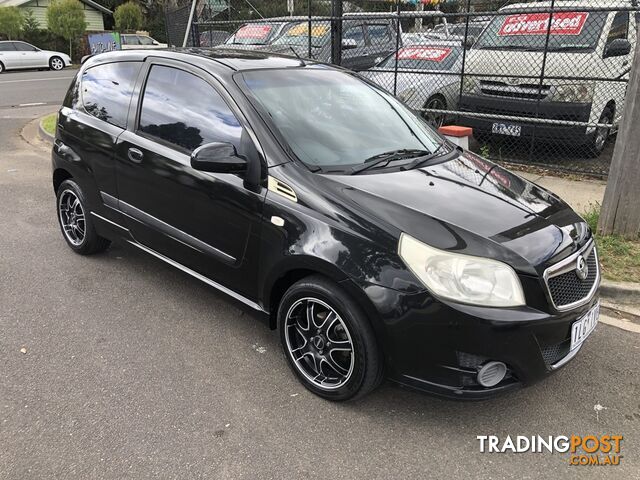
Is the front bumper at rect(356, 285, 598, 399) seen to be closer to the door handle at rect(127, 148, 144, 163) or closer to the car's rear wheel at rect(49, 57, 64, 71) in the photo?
the door handle at rect(127, 148, 144, 163)

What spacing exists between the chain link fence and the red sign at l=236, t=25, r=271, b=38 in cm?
126

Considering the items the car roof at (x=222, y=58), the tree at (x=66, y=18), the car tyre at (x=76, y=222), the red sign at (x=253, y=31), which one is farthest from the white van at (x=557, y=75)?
the tree at (x=66, y=18)

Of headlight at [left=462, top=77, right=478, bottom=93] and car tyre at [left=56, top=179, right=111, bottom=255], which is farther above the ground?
headlight at [left=462, top=77, right=478, bottom=93]

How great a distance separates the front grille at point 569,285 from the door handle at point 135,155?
2.60 m

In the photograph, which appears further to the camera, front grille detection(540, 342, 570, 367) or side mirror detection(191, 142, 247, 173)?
side mirror detection(191, 142, 247, 173)

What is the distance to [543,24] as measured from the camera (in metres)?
7.45

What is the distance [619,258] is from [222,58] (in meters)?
3.34

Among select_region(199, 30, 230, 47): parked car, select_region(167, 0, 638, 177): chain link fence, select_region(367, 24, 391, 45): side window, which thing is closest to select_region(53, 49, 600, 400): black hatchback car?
select_region(167, 0, 638, 177): chain link fence

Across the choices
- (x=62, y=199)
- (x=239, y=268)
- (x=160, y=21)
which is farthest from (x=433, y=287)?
(x=160, y=21)

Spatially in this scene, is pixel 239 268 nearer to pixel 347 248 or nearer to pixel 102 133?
pixel 347 248

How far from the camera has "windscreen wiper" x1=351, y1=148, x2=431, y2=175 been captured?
311 centimetres

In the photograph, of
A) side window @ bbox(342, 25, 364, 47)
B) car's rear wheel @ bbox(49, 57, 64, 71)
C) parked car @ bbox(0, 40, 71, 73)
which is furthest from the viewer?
car's rear wheel @ bbox(49, 57, 64, 71)

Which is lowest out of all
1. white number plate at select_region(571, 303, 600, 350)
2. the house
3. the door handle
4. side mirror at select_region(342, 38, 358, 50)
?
white number plate at select_region(571, 303, 600, 350)

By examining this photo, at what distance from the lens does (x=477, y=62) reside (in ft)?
25.1
